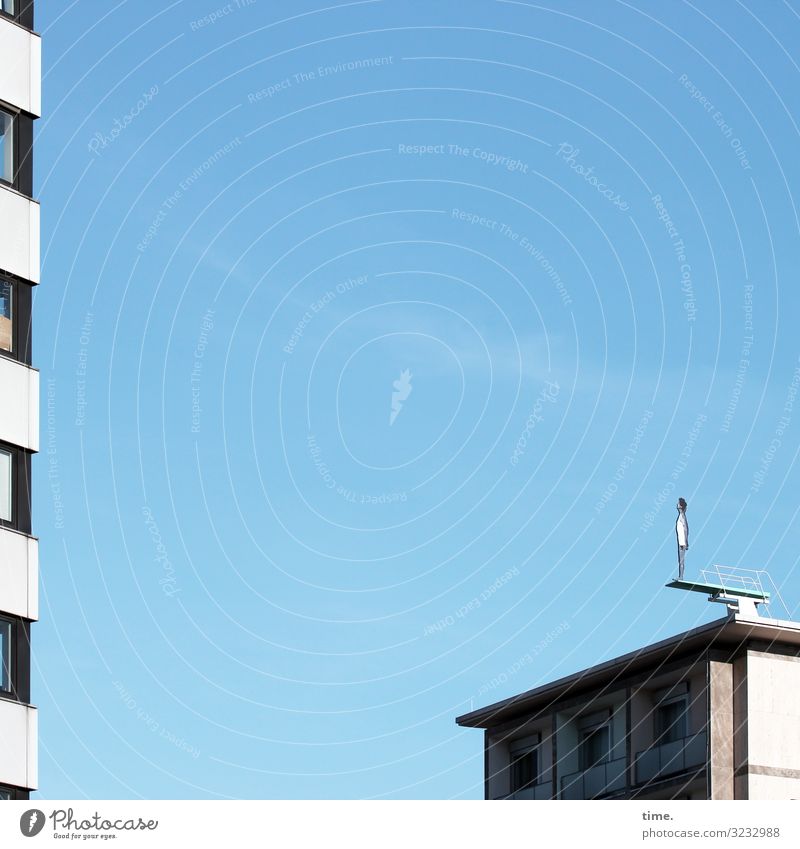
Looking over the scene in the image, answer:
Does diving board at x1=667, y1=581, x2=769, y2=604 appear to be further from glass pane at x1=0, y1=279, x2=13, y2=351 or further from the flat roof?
glass pane at x1=0, y1=279, x2=13, y2=351

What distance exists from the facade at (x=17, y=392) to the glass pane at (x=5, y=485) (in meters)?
0.02

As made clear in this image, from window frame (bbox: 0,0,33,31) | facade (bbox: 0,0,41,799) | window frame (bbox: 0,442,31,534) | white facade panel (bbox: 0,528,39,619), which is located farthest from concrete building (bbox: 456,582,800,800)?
window frame (bbox: 0,0,33,31)

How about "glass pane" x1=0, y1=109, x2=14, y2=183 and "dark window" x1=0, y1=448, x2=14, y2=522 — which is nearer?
"dark window" x1=0, y1=448, x2=14, y2=522

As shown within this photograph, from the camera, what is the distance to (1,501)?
4178 centimetres

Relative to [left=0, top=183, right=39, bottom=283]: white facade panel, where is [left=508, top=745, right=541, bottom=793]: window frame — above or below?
below

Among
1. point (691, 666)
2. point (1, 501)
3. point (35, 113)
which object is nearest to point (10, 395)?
point (1, 501)

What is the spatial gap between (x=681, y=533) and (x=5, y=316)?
34945 mm

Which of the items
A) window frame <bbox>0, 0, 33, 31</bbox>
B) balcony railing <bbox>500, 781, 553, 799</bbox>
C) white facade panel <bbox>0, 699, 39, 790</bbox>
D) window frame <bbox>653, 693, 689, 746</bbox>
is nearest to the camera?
white facade panel <bbox>0, 699, 39, 790</bbox>

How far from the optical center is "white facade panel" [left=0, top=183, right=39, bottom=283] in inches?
1692

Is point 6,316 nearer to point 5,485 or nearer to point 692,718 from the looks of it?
point 5,485

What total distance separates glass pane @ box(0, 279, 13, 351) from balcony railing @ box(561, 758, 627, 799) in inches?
1439

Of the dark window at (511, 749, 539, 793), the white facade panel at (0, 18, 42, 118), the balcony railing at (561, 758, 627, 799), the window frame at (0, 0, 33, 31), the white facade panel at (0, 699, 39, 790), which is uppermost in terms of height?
the window frame at (0, 0, 33, 31)

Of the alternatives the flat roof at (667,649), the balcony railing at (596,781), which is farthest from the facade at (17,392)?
the balcony railing at (596,781)

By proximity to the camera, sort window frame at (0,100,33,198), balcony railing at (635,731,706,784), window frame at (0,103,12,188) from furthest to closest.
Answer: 1. balcony railing at (635,731,706,784)
2. window frame at (0,100,33,198)
3. window frame at (0,103,12,188)
